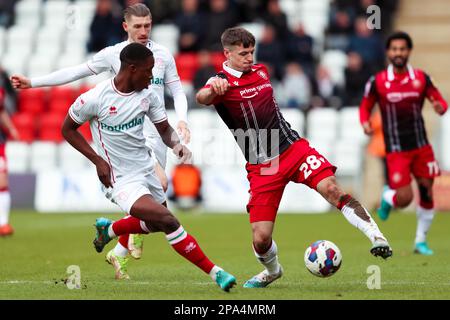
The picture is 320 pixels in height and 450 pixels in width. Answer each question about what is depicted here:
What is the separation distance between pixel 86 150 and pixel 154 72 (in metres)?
1.78

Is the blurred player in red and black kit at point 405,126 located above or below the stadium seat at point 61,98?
above

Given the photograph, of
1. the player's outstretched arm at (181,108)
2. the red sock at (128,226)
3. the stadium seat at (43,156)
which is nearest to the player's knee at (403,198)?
the player's outstretched arm at (181,108)

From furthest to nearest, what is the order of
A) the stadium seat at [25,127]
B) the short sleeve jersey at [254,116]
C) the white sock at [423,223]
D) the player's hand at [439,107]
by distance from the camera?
the stadium seat at [25,127] < the white sock at [423,223] < the player's hand at [439,107] < the short sleeve jersey at [254,116]

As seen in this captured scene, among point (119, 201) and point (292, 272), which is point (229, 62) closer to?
point (119, 201)

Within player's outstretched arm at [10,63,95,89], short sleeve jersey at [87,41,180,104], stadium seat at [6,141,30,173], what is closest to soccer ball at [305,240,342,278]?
short sleeve jersey at [87,41,180,104]

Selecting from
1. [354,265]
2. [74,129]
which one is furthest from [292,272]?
[74,129]

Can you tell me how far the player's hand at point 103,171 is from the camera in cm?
955

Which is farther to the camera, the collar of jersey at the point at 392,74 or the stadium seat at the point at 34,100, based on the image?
the stadium seat at the point at 34,100

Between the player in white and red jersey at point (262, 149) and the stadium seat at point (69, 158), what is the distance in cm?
1327

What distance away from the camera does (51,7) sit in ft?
88.8

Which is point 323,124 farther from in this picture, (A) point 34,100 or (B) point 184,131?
(B) point 184,131

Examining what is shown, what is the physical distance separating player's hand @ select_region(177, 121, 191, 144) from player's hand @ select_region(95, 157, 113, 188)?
698mm

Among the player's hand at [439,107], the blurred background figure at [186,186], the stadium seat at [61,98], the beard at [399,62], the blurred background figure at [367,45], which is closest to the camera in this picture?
the player's hand at [439,107]

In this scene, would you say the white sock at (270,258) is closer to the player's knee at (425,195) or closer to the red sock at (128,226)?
the red sock at (128,226)
